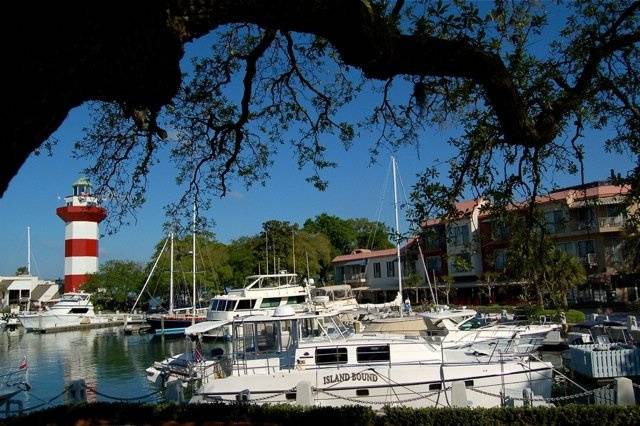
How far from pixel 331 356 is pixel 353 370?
0.75 meters

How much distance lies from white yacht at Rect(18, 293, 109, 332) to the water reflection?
2786 millimetres

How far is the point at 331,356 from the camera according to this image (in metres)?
15.7

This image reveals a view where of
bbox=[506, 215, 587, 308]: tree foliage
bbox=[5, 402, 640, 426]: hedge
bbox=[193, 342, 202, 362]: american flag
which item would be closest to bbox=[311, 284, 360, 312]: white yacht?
bbox=[193, 342, 202, 362]: american flag

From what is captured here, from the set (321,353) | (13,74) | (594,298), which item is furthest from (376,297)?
(13,74)

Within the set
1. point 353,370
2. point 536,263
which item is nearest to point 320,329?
point 353,370

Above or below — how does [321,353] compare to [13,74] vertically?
below

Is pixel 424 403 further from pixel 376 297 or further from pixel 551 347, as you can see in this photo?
pixel 376 297

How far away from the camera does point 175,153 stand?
8.80 meters

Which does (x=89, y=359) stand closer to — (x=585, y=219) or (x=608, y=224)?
(x=585, y=219)

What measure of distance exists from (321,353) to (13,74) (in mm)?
13290

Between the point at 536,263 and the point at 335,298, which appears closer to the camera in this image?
the point at 536,263

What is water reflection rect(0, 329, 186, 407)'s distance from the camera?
2655cm

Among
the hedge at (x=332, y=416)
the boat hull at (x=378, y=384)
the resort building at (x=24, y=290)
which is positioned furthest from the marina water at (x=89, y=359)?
the resort building at (x=24, y=290)

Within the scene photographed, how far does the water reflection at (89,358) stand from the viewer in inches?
1045
